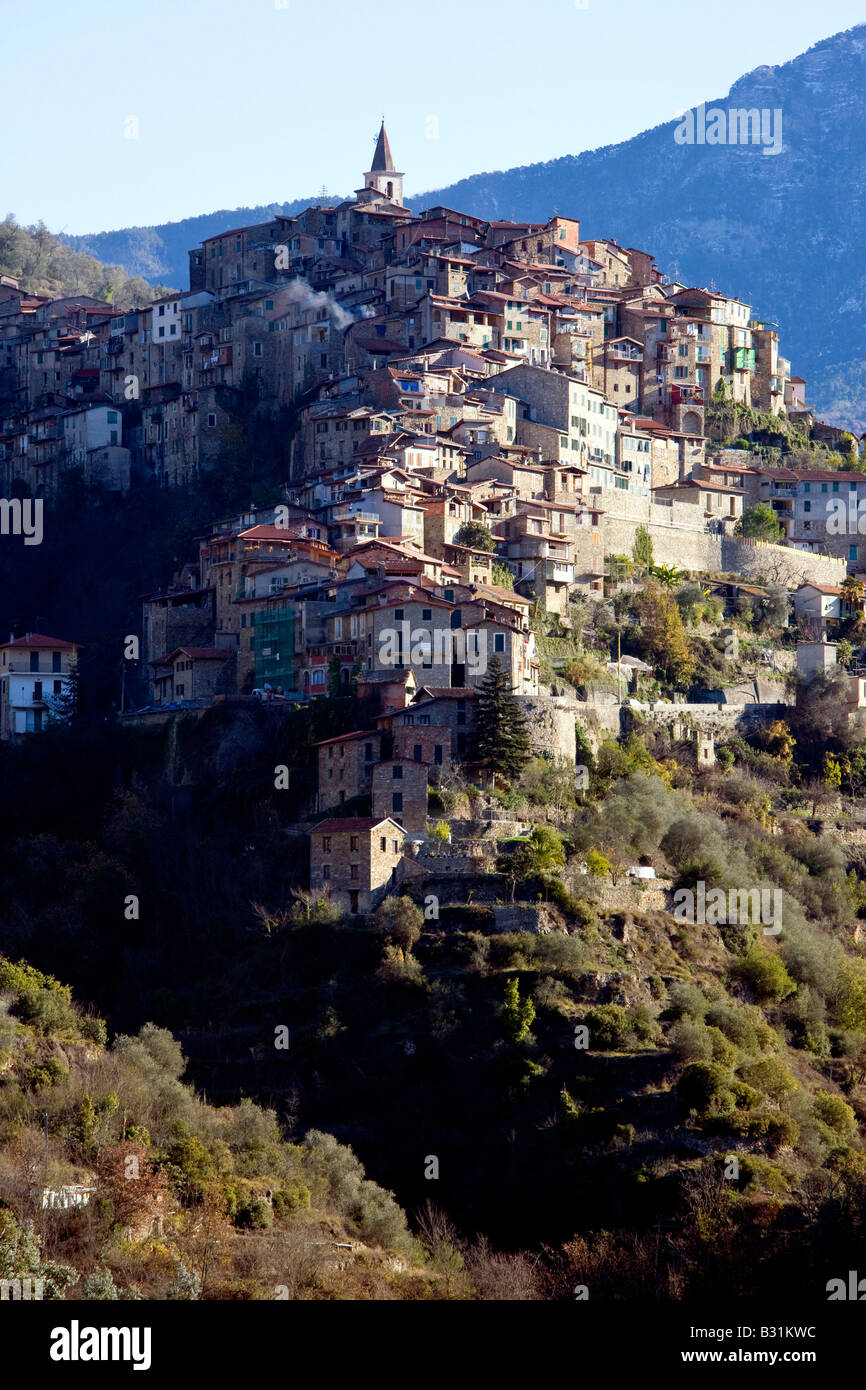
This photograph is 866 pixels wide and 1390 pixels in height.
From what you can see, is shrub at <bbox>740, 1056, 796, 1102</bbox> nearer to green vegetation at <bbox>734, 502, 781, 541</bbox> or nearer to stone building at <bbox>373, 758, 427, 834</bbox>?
stone building at <bbox>373, 758, 427, 834</bbox>

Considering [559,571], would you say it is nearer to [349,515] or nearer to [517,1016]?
[349,515]

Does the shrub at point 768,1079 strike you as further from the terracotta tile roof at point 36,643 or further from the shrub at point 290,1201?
the terracotta tile roof at point 36,643

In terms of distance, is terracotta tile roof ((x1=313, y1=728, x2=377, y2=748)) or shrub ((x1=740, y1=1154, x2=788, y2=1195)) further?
terracotta tile roof ((x1=313, y1=728, x2=377, y2=748))

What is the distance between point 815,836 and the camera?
233ft

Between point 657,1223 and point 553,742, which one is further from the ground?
point 553,742

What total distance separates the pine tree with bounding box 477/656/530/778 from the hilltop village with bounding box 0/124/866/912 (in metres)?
0.51

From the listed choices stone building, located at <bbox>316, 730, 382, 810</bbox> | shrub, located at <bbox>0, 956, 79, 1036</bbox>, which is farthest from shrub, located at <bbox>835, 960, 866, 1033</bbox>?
shrub, located at <bbox>0, 956, 79, 1036</bbox>

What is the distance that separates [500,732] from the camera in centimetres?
6128

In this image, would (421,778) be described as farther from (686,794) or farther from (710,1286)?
(710,1286)

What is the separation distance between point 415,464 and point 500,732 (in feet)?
69.1

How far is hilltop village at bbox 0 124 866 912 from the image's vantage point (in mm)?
64812

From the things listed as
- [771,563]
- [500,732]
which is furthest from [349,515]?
[771,563]
